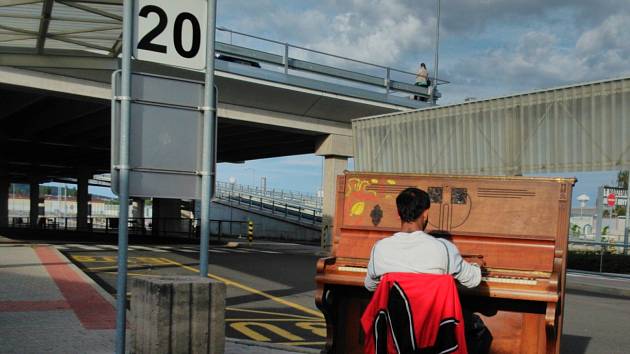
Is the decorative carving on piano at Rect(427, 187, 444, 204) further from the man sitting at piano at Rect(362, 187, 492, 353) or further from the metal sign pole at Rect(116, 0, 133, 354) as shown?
the metal sign pole at Rect(116, 0, 133, 354)

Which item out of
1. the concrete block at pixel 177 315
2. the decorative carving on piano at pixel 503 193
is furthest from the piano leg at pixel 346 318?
the decorative carving on piano at pixel 503 193

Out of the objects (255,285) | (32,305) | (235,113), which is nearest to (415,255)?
(32,305)

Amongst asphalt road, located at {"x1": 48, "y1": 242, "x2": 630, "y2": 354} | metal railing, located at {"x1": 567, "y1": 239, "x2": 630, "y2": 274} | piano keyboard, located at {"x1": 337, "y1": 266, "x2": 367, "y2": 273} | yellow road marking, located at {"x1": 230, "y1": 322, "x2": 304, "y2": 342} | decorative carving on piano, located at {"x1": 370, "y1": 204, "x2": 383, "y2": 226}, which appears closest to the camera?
piano keyboard, located at {"x1": 337, "y1": 266, "x2": 367, "y2": 273}

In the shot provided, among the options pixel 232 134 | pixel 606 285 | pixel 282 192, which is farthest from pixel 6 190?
pixel 606 285

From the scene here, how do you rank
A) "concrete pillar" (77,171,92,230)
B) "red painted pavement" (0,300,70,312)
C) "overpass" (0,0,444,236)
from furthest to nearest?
"concrete pillar" (77,171,92,230), "overpass" (0,0,444,236), "red painted pavement" (0,300,70,312)

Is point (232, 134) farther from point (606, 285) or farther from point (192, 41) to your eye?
point (192, 41)

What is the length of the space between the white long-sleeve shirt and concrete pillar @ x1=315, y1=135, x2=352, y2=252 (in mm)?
22125

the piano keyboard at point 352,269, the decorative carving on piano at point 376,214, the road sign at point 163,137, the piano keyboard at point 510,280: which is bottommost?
the piano keyboard at point 352,269

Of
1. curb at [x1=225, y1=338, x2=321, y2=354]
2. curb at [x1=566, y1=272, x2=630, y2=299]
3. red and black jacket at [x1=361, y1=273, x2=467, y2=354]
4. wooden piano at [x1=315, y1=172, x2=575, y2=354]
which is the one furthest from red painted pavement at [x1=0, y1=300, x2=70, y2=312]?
curb at [x1=566, y1=272, x2=630, y2=299]

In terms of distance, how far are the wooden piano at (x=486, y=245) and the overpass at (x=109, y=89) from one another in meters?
7.68

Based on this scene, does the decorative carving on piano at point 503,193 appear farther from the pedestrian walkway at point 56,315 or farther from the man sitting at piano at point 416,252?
the pedestrian walkway at point 56,315

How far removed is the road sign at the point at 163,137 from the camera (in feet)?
17.9

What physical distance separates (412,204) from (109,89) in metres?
19.3

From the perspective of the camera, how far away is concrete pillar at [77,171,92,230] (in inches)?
2221
